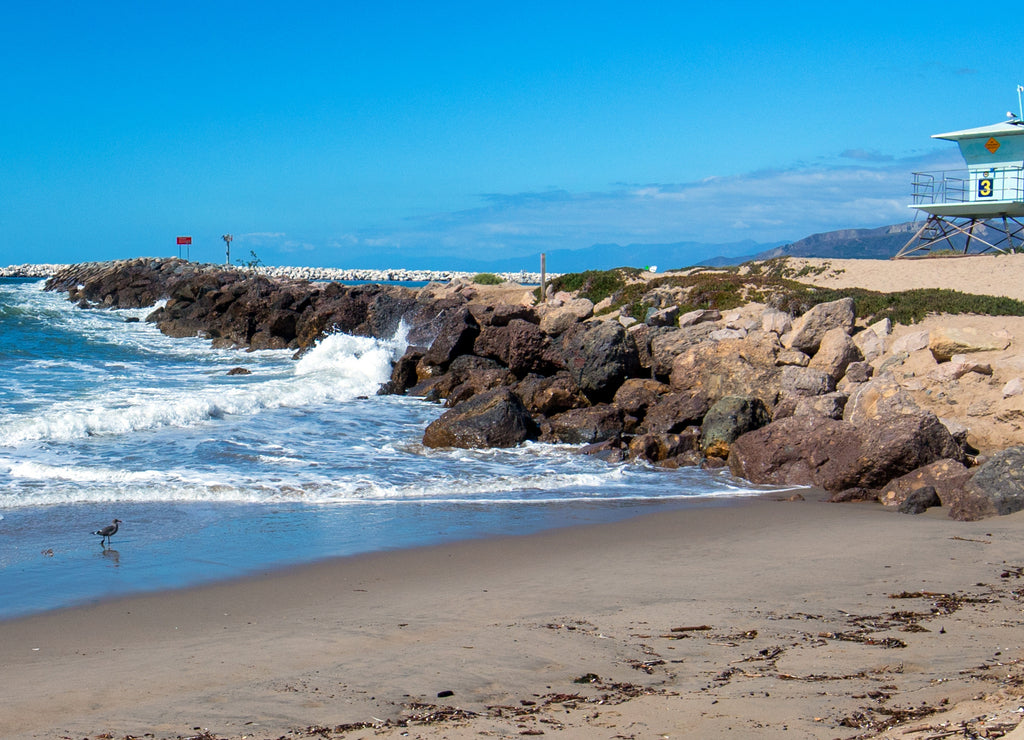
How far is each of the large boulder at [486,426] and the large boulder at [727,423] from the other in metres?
2.93

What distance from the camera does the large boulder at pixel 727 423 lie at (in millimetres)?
13234

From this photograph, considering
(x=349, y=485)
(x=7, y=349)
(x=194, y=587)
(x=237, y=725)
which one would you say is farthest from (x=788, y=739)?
(x=7, y=349)

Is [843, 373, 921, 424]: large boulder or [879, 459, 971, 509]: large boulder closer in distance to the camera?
[879, 459, 971, 509]: large boulder

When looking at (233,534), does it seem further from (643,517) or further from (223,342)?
(223,342)

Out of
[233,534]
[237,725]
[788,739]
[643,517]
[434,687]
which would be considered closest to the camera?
[788,739]

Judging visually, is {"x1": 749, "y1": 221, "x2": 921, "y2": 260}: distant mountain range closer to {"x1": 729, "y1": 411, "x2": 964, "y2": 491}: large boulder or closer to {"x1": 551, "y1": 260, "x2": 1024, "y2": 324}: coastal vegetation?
{"x1": 551, "y1": 260, "x2": 1024, "y2": 324}: coastal vegetation

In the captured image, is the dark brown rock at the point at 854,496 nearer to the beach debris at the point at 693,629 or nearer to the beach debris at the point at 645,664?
the beach debris at the point at 693,629

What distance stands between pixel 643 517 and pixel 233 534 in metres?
4.52

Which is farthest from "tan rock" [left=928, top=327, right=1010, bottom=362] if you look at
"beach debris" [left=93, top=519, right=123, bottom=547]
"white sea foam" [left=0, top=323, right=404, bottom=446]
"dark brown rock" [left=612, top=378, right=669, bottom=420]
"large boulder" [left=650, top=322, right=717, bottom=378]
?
"beach debris" [left=93, top=519, right=123, bottom=547]

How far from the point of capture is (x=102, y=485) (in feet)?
36.9

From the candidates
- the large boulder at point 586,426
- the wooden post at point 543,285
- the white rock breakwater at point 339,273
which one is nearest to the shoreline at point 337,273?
the white rock breakwater at point 339,273

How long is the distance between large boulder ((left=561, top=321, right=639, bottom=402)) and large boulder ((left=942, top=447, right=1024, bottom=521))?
7577 mm

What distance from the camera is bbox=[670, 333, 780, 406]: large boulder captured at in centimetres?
1488

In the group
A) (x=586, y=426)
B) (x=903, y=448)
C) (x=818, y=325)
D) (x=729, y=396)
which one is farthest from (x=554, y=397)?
(x=903, y=448)
